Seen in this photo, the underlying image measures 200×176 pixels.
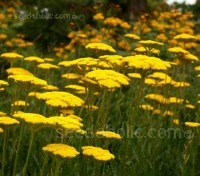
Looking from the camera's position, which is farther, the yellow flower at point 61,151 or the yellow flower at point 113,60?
the yellow flower at point 113,60

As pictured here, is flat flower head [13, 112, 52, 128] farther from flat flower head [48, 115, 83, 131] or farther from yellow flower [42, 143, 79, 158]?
yellow flower [42, 143, 79, 158]

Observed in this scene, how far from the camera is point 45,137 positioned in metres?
3.73

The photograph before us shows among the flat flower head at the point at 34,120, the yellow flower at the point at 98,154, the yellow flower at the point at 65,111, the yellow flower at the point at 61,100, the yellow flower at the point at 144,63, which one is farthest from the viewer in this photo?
the yellow flower at the point at 65,111

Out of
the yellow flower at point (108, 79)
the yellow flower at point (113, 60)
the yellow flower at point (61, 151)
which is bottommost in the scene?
the yellow flower at point (61, 151)

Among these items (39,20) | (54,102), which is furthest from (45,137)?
(39,20)

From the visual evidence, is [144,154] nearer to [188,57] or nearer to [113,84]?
[188,57]

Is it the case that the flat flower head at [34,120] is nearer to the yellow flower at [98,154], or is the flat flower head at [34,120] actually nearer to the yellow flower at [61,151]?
the yellow flower at [61,151]

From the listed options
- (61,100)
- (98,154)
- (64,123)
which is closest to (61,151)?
(64,123)

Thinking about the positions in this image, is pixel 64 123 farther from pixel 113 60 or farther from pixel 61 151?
pixel 113 60

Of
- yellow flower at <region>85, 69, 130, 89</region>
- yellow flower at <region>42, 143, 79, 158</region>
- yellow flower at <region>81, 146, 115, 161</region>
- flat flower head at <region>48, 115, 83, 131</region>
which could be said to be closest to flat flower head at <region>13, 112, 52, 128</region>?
flat flower head at <region>48, 115, 83, 131</region>

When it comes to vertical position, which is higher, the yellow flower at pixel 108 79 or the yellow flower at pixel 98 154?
the yellow flower at pixel 108 79

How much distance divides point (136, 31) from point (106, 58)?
489cm

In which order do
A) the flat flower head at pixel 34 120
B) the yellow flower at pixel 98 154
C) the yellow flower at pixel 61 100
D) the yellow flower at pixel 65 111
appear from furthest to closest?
the yellow flower at pixel 65 111
the yellow flower at pixel 61 100
the yellow flower at pixel 98 154
the flat flower head at pixel 34 120

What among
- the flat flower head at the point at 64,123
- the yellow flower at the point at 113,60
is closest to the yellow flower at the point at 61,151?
the flat flower head at the point at 64,123
